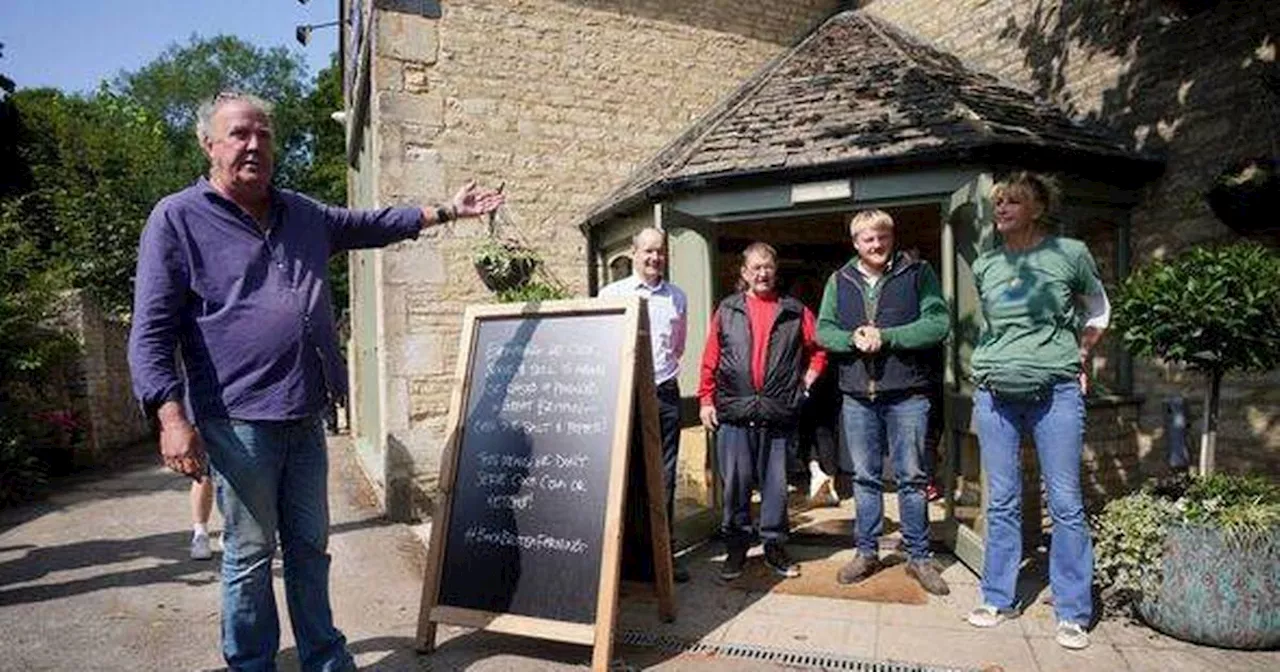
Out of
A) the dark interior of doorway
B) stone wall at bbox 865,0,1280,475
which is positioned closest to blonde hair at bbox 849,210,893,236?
stone wall at bbox 865,0,1280,475

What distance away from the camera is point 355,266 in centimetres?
1123

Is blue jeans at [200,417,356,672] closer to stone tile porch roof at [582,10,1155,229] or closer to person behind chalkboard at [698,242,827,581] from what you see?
person behind chalkboard at [698,242,827,581]

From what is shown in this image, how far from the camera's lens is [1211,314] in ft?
11.6

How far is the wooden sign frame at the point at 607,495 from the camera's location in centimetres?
321

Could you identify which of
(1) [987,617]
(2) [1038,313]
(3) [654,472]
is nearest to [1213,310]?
(2) [1038,313]

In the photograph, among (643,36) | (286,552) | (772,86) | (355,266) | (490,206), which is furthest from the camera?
(355,266)

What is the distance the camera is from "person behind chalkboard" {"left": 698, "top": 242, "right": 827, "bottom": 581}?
424 centimetres

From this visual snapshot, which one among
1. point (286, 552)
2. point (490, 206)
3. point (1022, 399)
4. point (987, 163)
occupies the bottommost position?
point (286, 552)

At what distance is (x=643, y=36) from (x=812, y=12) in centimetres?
238

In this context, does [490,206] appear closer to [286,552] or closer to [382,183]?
[286,552]

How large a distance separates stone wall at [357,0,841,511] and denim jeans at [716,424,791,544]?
3192mm

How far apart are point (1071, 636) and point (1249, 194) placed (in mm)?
3212

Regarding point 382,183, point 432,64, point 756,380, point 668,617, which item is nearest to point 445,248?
point 382,183

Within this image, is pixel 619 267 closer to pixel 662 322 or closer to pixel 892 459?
pixel 662 322
